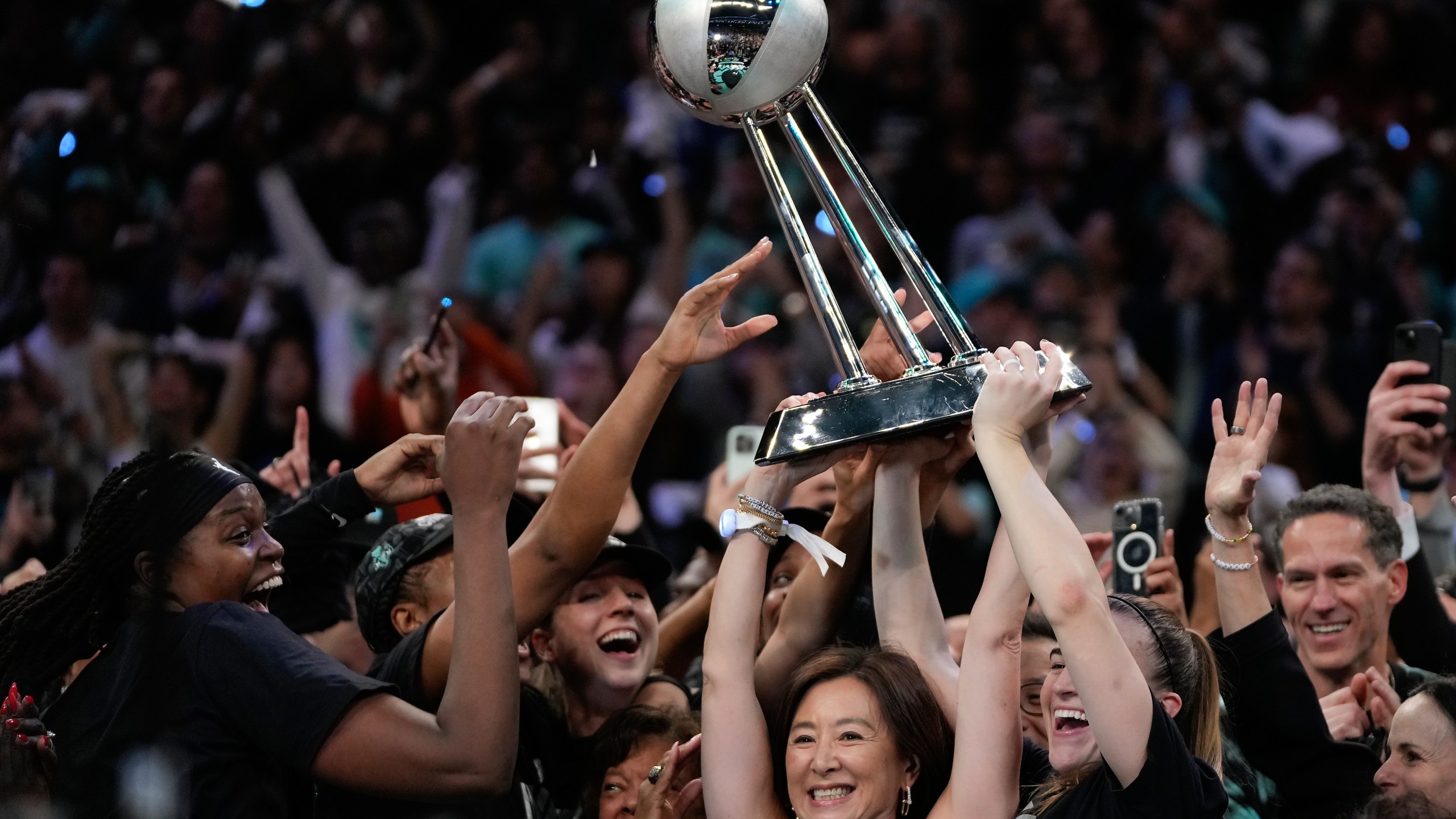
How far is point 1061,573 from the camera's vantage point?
6.97 ft

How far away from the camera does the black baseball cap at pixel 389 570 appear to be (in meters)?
3.05

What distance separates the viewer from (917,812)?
2578 millimetres

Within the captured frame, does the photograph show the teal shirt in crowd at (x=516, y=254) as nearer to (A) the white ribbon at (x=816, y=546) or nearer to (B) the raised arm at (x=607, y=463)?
(B) the raised arm at (x=607, y=463)

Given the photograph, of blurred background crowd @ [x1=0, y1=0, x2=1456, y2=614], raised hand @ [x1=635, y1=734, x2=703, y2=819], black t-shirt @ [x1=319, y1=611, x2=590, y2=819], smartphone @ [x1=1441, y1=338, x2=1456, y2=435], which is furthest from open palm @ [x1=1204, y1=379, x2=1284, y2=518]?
blurred background crowd @ [x1=0, y1=0, x2=1456, y2=614]

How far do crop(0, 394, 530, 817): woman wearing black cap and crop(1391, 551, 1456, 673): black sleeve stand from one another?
2.16 metres

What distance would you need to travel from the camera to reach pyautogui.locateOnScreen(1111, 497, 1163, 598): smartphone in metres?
3.31

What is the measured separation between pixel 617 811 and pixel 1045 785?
909 millimetres

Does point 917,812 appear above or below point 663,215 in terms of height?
below

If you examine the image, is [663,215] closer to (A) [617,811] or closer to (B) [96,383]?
(B) [96,383]

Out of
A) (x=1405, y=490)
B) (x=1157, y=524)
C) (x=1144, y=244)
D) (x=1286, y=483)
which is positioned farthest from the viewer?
(x=1144, y=244)

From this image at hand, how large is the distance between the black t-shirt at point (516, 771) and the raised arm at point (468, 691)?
0.36 ft

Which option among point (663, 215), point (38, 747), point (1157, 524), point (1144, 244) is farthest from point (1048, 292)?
point (38, 747)

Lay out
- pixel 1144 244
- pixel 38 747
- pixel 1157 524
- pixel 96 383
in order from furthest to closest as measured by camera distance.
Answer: pixel 1144 244 → pixel 96 383 → pixel 1157 524 → pixel 38 747

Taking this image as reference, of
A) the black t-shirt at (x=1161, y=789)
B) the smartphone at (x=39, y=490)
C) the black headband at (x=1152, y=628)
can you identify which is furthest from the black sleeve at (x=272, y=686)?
the smartphone at (x=39, y=490)
